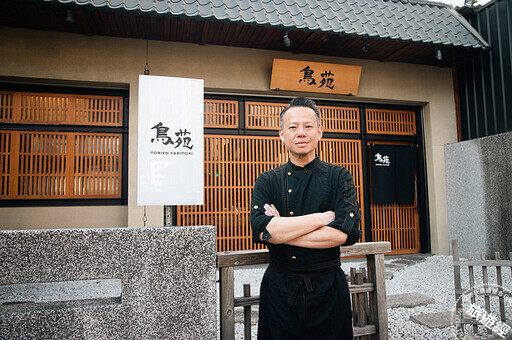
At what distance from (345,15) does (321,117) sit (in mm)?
2377

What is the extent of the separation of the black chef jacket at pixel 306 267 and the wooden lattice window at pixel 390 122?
664cm

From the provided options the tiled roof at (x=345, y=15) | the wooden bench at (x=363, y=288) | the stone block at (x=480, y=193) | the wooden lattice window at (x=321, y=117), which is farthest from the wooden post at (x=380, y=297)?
the stone block at (x=480, y=193)

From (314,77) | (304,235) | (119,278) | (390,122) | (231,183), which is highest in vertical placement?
Result: (314,77)

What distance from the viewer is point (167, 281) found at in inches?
94.0

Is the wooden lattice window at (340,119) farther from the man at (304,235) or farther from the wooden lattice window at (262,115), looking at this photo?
the man at (304,235)

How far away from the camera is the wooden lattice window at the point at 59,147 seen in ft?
20.9

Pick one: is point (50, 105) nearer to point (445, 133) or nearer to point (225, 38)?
point (225, 38)

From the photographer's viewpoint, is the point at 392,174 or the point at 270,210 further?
the point at 392,174

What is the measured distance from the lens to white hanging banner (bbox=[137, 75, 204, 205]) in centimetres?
301

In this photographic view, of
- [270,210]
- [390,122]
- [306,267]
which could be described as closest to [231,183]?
[390,122]

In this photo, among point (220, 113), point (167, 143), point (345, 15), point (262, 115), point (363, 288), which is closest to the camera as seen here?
point (363, 288)

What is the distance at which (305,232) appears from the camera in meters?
2.04

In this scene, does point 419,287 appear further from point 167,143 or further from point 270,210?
point 167,143

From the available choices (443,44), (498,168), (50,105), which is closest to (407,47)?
(443,44)
